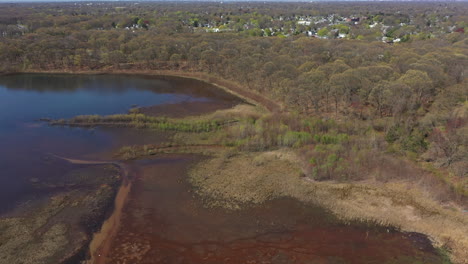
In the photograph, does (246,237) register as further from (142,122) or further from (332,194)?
(142,122)

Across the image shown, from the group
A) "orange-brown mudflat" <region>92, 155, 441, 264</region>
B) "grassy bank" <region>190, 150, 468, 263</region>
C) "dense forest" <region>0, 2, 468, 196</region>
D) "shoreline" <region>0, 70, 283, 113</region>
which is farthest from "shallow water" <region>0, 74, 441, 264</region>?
"shoreline" <region>0, 70, 283, 113</region>

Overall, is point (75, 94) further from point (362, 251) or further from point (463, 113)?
point (463, 113)

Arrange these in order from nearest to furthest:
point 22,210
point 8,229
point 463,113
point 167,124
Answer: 1. point 8,229
2. point 22,210
3. point 463,113
4. point 167,124

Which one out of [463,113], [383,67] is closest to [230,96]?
[383,67]

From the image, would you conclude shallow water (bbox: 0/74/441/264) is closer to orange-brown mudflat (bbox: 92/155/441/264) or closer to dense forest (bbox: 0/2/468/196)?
orange-brown mudflat (bbox: 92/155/441/264)

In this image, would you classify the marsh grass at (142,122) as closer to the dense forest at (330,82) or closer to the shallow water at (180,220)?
the shallow water at (180,220)

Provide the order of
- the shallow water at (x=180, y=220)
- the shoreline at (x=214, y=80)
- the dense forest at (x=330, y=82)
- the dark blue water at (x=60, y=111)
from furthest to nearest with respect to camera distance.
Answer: the shoreline at (x=214, y=80), the dense forest at (x=330, y=82), the dark blue water at (x=60, y=111), the shallow water at (x=180, y=220)

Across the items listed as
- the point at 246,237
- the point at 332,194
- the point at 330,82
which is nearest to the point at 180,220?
the point at 246,237

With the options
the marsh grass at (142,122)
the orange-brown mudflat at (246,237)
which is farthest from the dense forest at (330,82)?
the orange-brown mudflat at (246,237)
